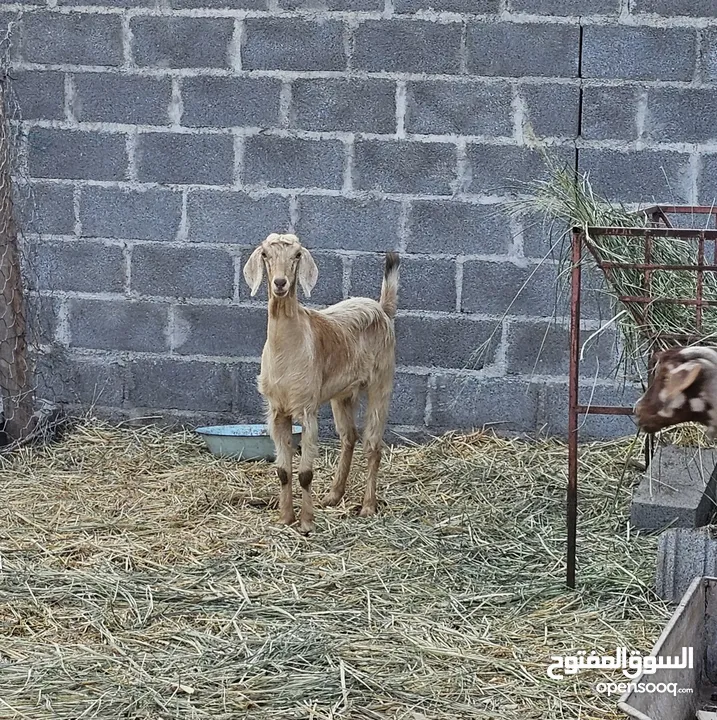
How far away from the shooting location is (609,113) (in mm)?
5918

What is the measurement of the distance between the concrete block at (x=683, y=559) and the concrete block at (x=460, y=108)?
2.61 meters

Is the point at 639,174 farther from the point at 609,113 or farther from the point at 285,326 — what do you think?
the point at 285,326

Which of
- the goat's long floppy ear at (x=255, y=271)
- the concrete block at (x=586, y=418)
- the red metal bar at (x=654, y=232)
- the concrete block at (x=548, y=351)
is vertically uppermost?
the red metal bar at (x=654, y=232)

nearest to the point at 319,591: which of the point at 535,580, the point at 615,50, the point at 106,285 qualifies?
the point at 535,580

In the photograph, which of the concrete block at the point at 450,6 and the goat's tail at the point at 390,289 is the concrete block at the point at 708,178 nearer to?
the concrete block at the point at 450,6

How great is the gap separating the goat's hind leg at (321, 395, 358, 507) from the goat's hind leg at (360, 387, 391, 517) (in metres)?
0.07

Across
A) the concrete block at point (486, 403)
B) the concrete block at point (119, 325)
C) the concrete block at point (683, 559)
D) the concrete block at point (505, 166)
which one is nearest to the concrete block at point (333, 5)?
the concrete block at point (505, 166)

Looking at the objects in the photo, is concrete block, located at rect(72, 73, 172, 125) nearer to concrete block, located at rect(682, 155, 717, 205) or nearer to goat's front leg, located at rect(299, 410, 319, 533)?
goat's front leg, located at rect(299, 410, 319, 533)

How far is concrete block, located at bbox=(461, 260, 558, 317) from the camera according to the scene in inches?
240

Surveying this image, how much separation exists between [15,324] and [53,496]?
1176mm

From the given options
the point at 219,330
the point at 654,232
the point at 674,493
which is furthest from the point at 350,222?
the point at 654,232

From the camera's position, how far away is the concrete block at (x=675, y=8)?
→ 580 centimetres

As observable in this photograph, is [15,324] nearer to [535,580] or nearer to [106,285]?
[106,285]

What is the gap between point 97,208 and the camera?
20.8ft
